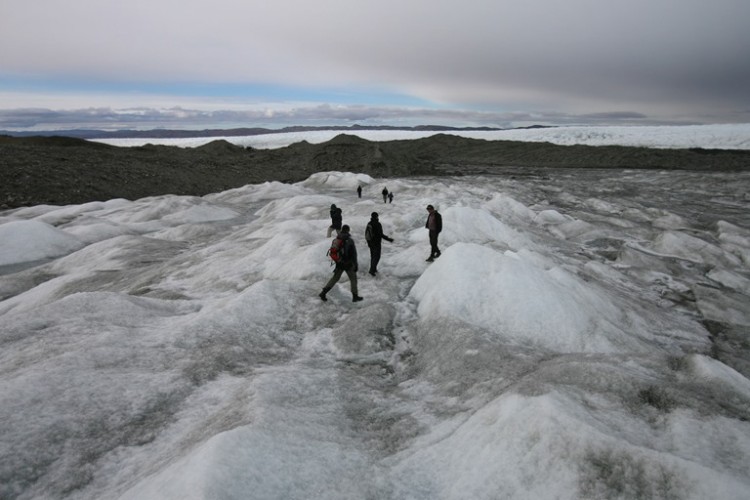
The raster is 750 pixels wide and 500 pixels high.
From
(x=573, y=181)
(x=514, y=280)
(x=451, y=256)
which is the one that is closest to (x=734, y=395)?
(x=514, y=280)

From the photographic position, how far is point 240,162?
99.8 m

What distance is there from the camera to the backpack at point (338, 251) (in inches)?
491

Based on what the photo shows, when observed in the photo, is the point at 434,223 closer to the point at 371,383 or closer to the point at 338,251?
the point at 338,251

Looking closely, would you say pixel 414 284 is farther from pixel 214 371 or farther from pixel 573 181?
pixel 573 181

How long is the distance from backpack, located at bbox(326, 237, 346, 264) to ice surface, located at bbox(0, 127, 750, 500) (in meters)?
1.78

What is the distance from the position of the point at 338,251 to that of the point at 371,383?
13.9 ft

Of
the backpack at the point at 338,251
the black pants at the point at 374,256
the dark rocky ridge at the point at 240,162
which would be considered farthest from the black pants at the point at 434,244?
the dark rocky ridge at the point at 240,162

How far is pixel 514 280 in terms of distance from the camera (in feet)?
42.2

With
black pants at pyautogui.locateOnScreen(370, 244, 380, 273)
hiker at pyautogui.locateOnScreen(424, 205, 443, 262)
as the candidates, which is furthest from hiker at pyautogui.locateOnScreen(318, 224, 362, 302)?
hiker at pyautogui.locateOnScreen(424, 205, 443, 262)

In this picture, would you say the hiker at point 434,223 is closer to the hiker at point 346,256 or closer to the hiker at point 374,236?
the hiker at point 374,236

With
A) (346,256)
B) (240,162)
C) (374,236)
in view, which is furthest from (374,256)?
(240,162)

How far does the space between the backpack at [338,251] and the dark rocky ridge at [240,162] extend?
180ft

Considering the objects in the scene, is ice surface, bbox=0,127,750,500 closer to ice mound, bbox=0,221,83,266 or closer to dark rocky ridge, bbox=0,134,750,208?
ice mound, bbox=0,221,83,266

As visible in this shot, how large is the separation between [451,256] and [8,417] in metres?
11.7
